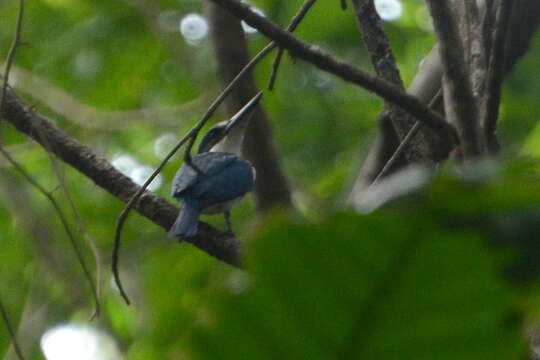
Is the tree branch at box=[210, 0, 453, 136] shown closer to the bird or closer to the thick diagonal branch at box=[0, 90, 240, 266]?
the thick diagonal branch at box=[0, 90, 240, 266]

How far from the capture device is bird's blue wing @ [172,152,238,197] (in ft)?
14.9

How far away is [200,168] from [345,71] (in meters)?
3.87

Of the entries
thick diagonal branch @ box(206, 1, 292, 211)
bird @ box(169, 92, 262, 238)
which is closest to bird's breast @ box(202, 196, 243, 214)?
bird @ box(169, 92, 262, 238)

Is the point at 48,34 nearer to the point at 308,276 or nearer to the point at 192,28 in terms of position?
the point at 192,28

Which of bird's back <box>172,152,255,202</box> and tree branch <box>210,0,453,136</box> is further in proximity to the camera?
bird's back <box>172,152,255,202</box>

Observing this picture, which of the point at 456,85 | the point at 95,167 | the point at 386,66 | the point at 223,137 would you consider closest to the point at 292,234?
the point at 456,85

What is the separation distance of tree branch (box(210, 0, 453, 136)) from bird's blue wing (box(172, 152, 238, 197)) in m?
2.81

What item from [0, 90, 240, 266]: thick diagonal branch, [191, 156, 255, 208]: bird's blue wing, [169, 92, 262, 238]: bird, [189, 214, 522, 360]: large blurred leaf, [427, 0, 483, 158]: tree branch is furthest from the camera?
[191, 156, 255, 208]: bird's blue wing

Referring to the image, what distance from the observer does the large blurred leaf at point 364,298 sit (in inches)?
16.1

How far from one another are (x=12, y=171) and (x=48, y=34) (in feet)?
2.88

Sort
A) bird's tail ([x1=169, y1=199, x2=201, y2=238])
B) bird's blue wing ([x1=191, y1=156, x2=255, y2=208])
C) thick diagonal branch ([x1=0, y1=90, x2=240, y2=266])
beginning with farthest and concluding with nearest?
bird's blue wing ([x1=191, y1=156, x2=255, y2=208]) < bird's tail ([x1=169, y1=199, x2=201, y2=238]) < thick diagonal branch ([x1=0, y1=90, x2=240, y2=266])

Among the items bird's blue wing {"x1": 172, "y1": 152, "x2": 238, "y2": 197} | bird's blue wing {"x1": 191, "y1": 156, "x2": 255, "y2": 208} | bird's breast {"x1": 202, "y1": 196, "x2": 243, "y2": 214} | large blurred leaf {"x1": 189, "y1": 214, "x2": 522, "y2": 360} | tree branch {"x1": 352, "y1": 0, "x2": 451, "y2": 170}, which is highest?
large blurred leaf {"x1": 189, "y1": 214, "x2": 522, "y2": 360}

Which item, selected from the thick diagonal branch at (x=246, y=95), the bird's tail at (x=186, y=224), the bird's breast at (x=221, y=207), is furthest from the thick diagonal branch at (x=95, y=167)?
the bird's breast at (x=221, y=207)

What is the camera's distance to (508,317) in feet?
1.37
